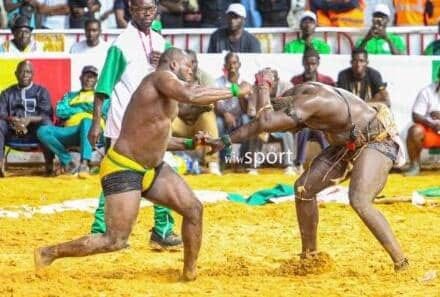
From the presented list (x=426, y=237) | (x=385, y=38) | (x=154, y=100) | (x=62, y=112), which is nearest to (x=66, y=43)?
(x=62, y=112)

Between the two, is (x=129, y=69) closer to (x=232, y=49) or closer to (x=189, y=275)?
(x=189, y=275)

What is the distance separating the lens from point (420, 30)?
58.9ft

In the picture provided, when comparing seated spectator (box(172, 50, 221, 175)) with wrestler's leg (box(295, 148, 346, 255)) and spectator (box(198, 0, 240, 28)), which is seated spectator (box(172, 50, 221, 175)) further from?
wrestler's leg (box(295, 148, 346, 255))

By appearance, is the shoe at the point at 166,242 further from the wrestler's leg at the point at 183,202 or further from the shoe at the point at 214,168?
the shoe at the point at 214,168

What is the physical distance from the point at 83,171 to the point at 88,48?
1987 mm

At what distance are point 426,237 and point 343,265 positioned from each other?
1.73 metres

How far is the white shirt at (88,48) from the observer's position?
17.4 metres

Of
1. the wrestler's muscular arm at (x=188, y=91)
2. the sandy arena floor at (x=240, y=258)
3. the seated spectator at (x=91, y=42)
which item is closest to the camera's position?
the wrestler's muscular arm at (x=188, y=91)

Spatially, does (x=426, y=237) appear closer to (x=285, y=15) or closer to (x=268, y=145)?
(x=268, y=145)

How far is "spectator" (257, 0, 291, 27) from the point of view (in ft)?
61.6

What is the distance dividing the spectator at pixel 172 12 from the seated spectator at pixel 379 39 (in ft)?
9.20

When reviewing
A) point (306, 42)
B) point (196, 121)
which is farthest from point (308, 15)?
point (196, 121)

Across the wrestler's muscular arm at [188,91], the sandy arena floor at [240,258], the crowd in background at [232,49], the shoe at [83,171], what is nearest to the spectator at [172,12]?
the crowd in background at [232,49]

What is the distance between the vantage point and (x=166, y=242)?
11.1 meters
